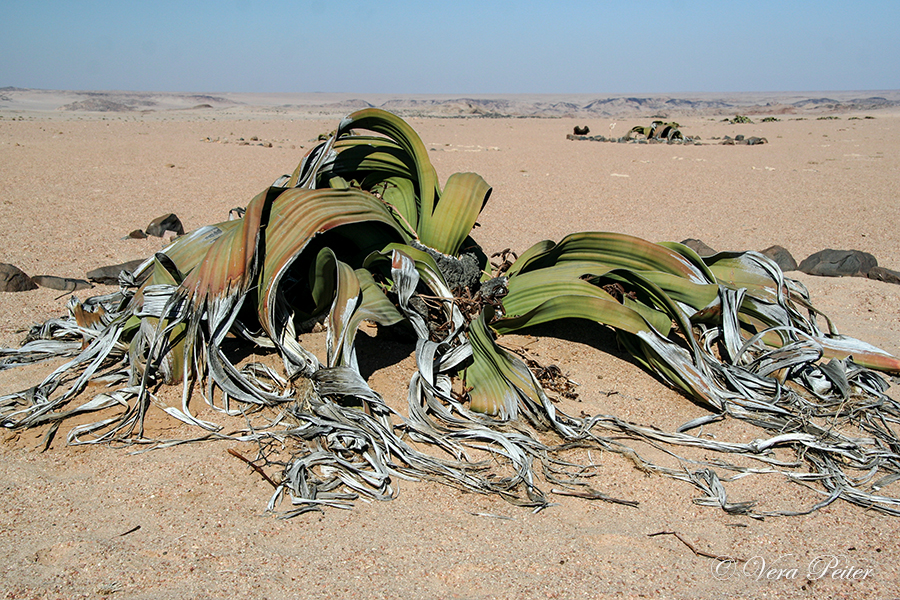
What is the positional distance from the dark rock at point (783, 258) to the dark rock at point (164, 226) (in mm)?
4031

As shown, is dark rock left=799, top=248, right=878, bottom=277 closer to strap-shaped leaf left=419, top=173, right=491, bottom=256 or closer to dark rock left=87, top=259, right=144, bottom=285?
strap-shaped leaf left=419, top=173, right=491, bottom=256

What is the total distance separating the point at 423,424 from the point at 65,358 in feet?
5.05

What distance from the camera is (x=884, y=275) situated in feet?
13.2

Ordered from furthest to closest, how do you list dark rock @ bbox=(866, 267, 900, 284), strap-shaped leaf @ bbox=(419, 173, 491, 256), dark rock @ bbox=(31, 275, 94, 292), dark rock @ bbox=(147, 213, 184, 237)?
dark rock @ bbox=(147, 213, 184, 237) → dark rock @ bbox=(866, 267, 900, 284) → dark rock @ bbox=(31, 275, 94, 292) → strap-shaped leaf @ bbox=(419, 173, 491, 256)

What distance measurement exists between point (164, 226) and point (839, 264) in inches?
176

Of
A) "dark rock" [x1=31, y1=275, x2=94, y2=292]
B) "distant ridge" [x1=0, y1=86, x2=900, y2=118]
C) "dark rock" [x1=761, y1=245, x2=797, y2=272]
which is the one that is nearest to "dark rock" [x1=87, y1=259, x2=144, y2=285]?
"dark rock" [x1=31, y1=275, x2=94, y2=292]

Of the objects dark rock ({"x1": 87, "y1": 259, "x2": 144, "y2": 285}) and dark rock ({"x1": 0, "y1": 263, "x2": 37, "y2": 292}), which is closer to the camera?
dark rock ({"x1": 0, "y1": 263, "x2": 37, "y2": 292})

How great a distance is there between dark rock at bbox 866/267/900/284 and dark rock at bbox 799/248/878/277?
0.15 ft

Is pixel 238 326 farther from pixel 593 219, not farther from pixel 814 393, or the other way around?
pixel 593 219

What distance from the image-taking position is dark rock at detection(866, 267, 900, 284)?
399 cm

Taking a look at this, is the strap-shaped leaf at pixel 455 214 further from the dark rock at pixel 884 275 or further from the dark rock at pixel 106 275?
the dark rock at pixel 884 275

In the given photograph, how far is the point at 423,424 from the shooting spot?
2.12 meters

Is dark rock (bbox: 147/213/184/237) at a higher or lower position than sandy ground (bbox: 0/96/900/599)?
higher

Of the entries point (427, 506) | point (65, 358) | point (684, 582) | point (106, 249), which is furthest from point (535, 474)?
point (106, 249)
